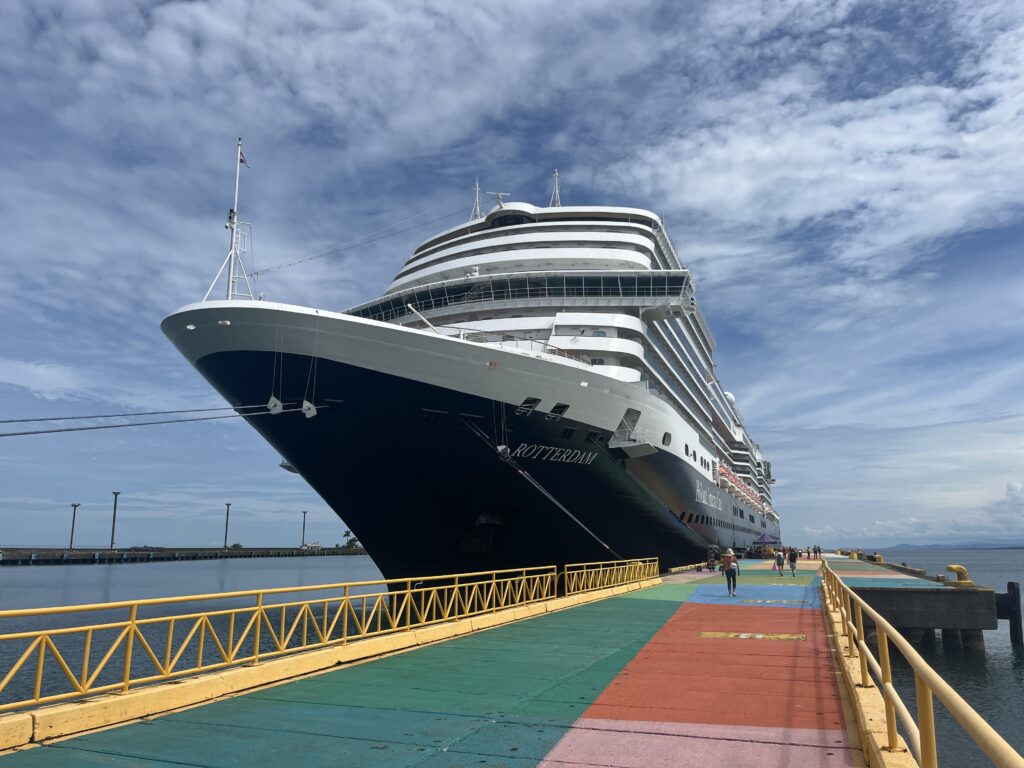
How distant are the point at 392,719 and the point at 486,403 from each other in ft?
38.9

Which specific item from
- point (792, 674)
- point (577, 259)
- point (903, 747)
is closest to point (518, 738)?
point (903, 747)

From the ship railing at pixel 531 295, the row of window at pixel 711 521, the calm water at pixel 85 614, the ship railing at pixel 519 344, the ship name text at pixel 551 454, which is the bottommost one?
the calm water at pixel 85 614

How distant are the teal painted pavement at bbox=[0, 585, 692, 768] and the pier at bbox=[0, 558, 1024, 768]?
25 millimetres

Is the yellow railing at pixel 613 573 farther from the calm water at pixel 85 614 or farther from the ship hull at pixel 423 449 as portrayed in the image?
the calm water at pixel 85 614

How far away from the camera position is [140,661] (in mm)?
19500

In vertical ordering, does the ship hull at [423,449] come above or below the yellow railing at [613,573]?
above

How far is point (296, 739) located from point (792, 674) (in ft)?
20.3

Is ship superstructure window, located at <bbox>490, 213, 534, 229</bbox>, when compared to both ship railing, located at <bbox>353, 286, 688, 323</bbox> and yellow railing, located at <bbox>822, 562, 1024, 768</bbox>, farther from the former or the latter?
yellow railing, located at <bbox>822, 562, 1024, 768</bbox>

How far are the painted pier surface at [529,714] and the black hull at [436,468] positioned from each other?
707 cm

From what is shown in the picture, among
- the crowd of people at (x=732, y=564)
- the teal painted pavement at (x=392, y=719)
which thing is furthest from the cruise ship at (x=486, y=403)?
the teal painted pavement at (x=392, y=719)

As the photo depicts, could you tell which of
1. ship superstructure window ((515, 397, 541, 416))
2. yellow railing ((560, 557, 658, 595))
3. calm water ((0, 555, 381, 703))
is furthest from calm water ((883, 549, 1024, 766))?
calm water ((0, 555, 381, 703))

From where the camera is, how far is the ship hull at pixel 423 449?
17547mm

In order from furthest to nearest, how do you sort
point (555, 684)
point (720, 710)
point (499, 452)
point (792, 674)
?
point (499, 452) → point (792, 674) → point (555, 684) → point (720, 710)

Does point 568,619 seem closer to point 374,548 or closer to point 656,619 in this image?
point 656,619
